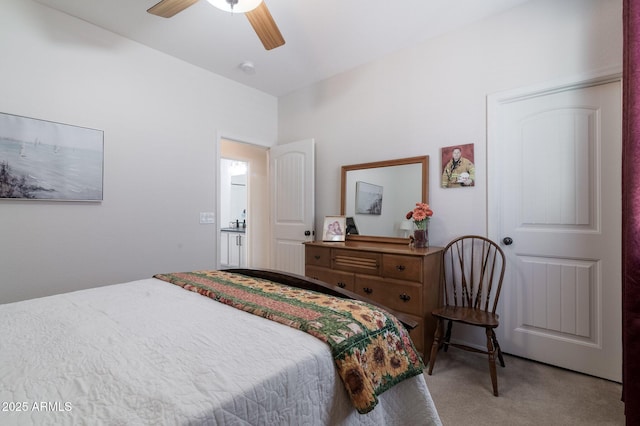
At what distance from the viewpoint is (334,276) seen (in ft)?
8.93

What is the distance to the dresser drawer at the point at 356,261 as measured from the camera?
2.45 meters

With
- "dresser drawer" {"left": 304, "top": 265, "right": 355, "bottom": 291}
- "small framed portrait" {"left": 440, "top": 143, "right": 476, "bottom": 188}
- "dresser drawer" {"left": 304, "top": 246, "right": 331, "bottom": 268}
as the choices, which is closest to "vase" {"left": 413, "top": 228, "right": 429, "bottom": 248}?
"small framed portrait" {"left": 440, "top": 143, "right": 476, "bottom": 188}

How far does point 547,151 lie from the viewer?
2213 millimetres

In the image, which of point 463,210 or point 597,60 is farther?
Answer: point 463,210

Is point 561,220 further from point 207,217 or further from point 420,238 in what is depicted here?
point 207,217

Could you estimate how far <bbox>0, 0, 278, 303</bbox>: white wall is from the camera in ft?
7.19

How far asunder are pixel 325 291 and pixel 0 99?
2.68m

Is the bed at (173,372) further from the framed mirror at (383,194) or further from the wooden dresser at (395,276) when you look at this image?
the framed mirror at (383,194)

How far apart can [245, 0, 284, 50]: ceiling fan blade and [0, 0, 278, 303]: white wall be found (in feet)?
4.89

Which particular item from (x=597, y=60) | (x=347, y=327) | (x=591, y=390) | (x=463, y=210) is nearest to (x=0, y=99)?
(x=347, y=327)

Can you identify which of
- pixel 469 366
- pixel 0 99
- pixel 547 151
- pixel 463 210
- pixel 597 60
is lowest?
pixel 469 366

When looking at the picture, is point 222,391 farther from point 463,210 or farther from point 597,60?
point 597,60

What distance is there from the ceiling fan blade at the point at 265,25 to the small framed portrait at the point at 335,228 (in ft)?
5.71

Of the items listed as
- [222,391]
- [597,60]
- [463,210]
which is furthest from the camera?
[463,210]
